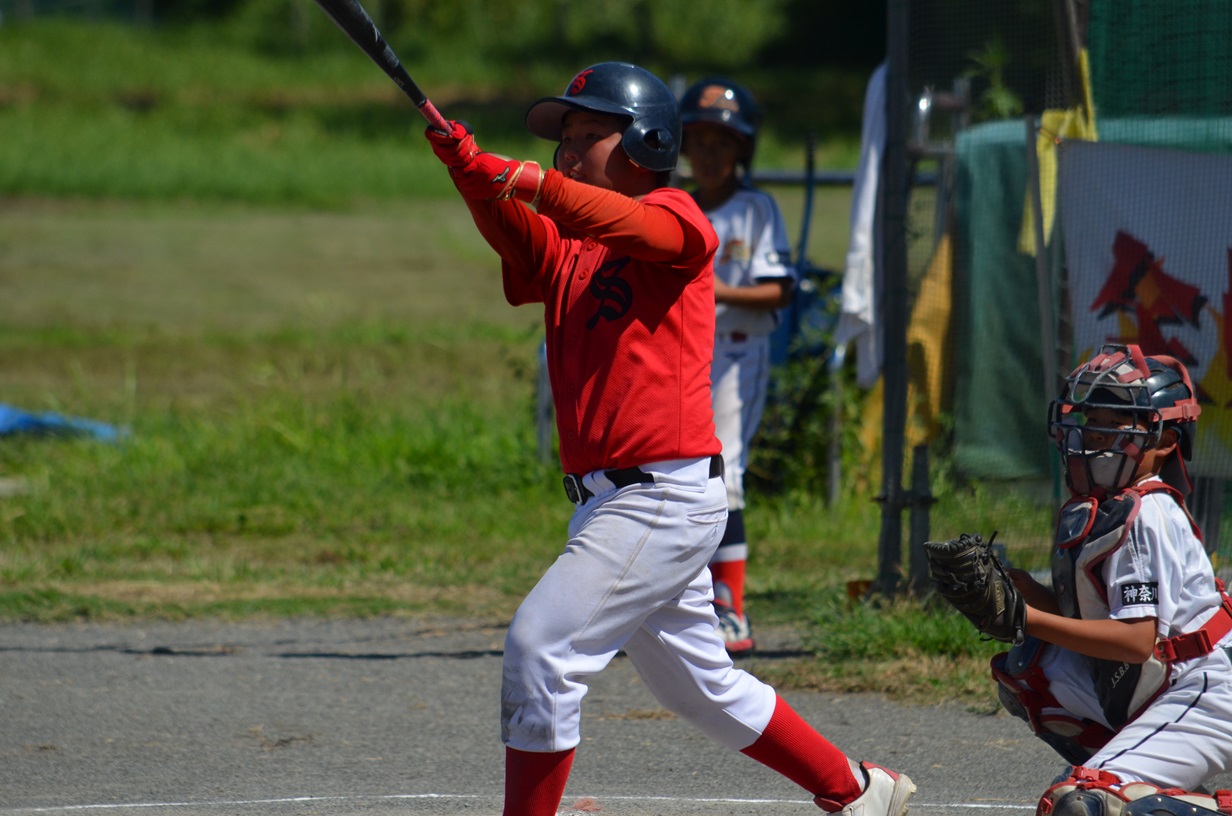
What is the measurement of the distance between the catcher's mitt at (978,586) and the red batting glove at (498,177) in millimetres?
1196

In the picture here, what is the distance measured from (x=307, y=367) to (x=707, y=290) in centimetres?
Result: 918

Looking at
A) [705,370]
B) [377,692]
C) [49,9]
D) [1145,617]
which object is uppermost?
[49,9]

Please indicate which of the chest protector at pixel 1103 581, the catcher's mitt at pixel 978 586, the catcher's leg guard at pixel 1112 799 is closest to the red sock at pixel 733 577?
the chest protector at pixel 1103 581

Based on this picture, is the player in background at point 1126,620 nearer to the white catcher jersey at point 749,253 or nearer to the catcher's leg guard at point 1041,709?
the catcher's leg guard at point 1041,709

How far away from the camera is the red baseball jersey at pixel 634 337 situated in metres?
3.58

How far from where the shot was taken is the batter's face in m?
3.72

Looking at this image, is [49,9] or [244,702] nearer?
[244,702]

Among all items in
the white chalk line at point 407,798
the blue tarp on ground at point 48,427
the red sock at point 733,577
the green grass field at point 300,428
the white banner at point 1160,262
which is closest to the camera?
the white chalk line at point 407,798

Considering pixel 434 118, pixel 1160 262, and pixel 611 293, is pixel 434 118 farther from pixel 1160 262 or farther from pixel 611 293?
pixel 1160 262

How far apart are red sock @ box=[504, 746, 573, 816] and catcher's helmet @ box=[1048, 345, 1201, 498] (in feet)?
Result: 4.59

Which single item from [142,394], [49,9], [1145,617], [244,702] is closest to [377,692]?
[244,702]

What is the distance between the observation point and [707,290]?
3.78 m

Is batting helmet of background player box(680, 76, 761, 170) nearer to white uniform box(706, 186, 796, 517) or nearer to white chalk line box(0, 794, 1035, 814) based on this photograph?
white uniform box(706, 186, 796, 517)

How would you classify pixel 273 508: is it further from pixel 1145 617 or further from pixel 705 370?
pixel 1145 617
